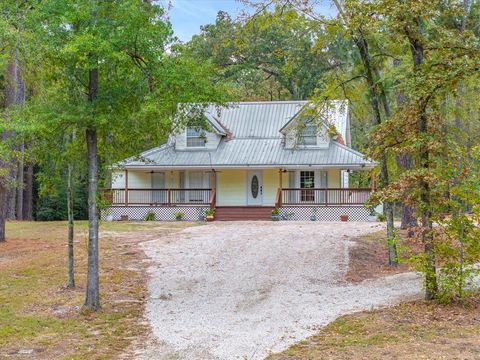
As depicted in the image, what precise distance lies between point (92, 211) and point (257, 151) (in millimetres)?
18645

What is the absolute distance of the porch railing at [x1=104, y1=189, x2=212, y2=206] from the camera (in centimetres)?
2808

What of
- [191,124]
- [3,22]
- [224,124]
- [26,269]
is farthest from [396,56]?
[224,124]

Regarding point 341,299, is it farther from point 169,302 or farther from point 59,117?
point 59,117

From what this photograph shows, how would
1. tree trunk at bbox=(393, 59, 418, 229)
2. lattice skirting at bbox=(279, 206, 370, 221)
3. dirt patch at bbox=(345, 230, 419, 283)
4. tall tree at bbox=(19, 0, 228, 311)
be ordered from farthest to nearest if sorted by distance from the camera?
lattice skirting at bbox=(279, 206, 370, 221) → tree trunk at bbox=(393, 59, 418, 229) → dirt patch at bbox=(345, 230, 419, 283) → tall tree at bbox=(19, 0, 228, 311)

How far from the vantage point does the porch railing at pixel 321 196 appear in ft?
87.4

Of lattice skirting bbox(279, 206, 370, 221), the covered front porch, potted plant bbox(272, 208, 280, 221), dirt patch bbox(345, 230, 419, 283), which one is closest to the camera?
dirt patch bbox(345, 230, 419, 283)

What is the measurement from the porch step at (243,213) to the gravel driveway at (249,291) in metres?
6.99

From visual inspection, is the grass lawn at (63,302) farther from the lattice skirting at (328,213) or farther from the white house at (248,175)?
the lattice skirting at (328,213)

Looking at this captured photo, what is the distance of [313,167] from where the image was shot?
26719 millimetres

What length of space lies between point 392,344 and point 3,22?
10.5 metres

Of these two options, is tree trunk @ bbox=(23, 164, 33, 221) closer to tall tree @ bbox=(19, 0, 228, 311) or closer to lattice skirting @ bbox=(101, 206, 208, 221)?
lattice skirting @ bbox=(101, 206, 208, 221)

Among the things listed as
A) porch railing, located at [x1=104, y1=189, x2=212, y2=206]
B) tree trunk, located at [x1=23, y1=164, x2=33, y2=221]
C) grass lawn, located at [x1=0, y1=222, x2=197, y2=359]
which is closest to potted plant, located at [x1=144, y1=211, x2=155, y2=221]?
porch railing, located at [x1=104, y1=189, x2=212, y2=206]

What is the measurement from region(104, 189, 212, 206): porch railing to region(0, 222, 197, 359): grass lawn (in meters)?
9.25

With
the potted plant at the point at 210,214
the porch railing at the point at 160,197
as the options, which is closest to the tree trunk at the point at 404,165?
the potted plant at the point at 210,214
